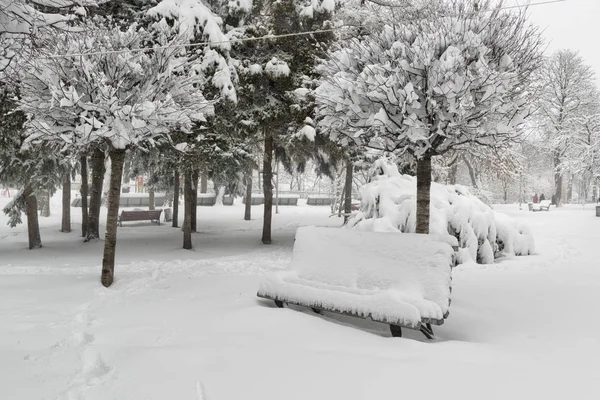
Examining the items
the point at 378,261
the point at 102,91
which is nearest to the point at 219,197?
the point at 102,91

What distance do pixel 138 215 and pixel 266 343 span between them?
53.3 ft

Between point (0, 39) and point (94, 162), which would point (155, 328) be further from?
point (94, 162)

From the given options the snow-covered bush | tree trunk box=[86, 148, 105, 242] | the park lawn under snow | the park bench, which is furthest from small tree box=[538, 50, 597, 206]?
tree trunk box=[86, 148, 105, 242]

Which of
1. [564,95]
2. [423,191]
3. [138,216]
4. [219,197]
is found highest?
[564,95]

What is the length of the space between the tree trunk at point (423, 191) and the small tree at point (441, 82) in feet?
1.37

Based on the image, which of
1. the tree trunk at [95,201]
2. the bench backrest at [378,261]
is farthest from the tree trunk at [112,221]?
the tree trunk at [95,201]

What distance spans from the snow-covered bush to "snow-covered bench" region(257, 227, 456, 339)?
185 inches

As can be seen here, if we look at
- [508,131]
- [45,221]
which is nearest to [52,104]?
[508,131]

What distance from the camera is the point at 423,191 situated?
6.94 m

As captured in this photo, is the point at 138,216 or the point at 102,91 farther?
the point at 138,216

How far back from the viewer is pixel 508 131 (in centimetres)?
566

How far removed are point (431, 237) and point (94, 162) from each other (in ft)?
39.4

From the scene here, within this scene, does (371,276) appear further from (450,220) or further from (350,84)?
(450,220)

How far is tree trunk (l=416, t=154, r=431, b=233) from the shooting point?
6.85 meters
